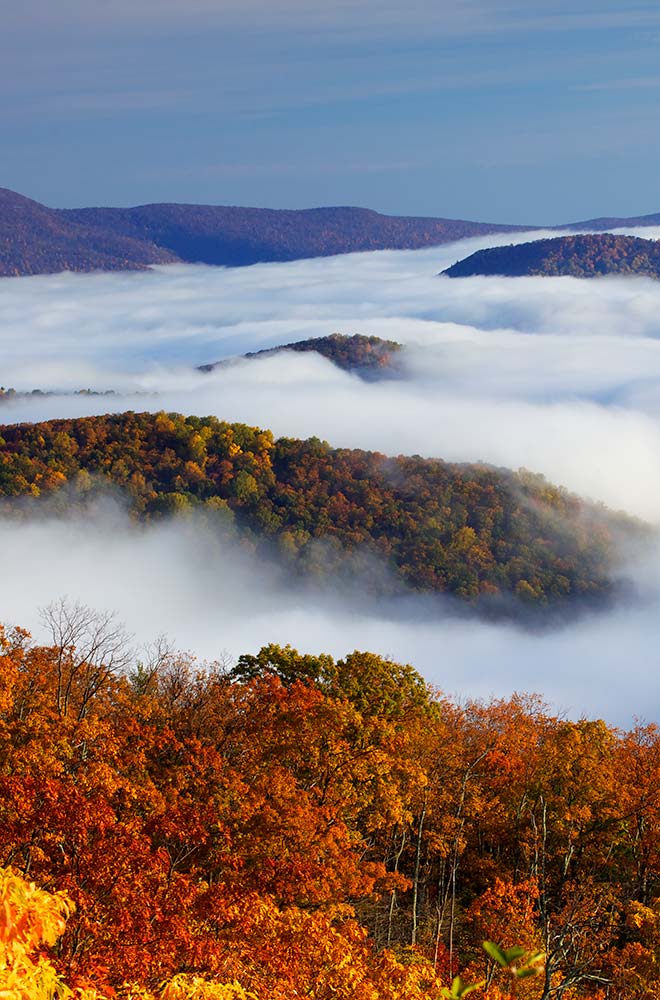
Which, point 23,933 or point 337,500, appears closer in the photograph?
point 23,933

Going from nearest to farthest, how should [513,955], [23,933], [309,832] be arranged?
1. [513,955]
2. [23,933]
3. [309,832]

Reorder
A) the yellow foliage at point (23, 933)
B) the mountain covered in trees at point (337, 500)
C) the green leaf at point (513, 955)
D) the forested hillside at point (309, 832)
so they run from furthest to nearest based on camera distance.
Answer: the mountain covered in trees at point (337, 500)
the forested hillside at point (309, 832)
the yellow foliage at point (23, 933)
the green leaf at point (513, 955)

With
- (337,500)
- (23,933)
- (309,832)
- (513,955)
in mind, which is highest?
(337,500)

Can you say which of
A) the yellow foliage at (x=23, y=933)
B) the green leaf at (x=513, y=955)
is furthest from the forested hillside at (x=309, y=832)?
the green leaf at (x=513, y=955)

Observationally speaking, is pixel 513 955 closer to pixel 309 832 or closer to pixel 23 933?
pixel 23 933

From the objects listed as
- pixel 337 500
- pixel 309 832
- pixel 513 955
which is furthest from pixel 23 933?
pixel 337 500

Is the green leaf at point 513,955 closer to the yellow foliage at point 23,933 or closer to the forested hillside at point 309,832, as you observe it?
the yellow foliage at point 23,933

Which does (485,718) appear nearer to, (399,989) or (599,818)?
(599,818)
